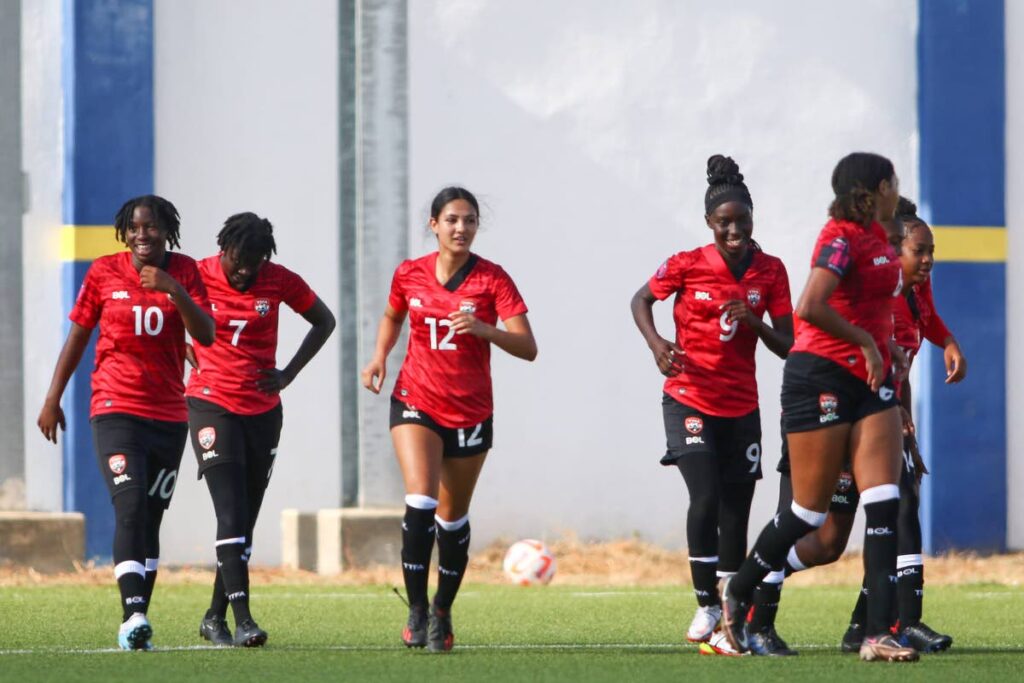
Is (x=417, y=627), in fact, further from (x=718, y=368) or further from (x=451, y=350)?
(x=718, y=368)

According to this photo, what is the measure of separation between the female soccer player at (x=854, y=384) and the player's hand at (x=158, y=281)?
8.84ft

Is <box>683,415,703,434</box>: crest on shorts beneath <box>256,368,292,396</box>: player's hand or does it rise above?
beneath

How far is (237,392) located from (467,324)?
4.35ft

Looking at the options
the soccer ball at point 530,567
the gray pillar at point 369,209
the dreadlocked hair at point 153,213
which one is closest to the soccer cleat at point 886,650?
the dreadlocked hair at point 153,213

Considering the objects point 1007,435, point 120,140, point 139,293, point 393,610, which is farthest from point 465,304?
point 1007,435

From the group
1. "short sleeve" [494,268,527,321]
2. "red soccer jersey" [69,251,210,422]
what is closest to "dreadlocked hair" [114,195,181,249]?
"red soccer jersey" [69,251,210,422]

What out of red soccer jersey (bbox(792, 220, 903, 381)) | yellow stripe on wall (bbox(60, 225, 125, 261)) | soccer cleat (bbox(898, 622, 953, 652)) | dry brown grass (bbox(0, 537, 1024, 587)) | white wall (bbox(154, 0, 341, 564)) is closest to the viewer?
red soccer jersey (bbox(792, 220, 903, 381))

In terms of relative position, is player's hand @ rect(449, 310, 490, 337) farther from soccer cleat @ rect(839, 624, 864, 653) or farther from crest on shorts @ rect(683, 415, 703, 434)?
soccer cleat @ rect(839, 624, 864, 653)

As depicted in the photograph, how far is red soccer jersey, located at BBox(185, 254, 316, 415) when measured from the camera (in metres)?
9.03

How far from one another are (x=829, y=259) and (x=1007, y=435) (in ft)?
30.4

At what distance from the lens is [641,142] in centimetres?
1619

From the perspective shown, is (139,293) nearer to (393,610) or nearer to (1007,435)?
(393,610)

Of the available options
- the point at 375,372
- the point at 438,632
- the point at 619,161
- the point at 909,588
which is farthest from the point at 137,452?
the point at 619,161

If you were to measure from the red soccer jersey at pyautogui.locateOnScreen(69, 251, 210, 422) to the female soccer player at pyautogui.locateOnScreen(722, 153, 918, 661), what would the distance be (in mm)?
2727
